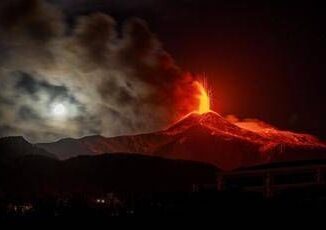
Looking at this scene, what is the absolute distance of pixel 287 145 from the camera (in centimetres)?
7550

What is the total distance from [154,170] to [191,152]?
20.7ft

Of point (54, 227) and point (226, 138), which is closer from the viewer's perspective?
point (54, 227)

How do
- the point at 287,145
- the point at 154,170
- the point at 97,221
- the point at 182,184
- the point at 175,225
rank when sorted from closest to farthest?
the point at 175,225 → the point at 97,221 → the point at 287,145 → the point at 182,184 → the point at 154,170

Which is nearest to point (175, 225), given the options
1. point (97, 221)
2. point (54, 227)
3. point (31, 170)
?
point (97, 221)

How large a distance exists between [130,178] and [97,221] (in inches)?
2373

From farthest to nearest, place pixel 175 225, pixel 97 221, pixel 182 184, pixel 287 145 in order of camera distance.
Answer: pixel 182 184 < pixel 287 145 < pixel 97 221 < pixel 175 225

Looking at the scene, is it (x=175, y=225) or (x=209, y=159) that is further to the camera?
(x=209, y=159)

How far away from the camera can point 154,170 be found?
87188mm

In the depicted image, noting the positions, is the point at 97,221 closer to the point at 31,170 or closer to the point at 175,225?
the point at 175,225

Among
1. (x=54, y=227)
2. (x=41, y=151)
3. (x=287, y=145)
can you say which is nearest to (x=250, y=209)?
(x=54, y=227)

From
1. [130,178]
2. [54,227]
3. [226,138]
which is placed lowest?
[54,227]

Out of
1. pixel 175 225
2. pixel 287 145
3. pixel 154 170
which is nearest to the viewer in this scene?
pixel 175 225

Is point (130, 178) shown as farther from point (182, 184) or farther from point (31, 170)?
point (31, 170)

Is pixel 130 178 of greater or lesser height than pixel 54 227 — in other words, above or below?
above
